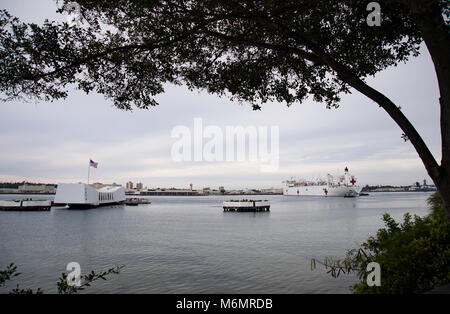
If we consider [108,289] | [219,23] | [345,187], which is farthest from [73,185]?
[345,187]

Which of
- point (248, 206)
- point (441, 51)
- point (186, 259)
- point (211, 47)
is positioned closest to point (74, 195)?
point (248, 206)

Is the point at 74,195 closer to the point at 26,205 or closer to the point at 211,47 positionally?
the point at 26,205

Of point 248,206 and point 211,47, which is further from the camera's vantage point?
point 248,206

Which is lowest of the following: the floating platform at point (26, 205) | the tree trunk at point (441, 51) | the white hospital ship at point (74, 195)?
the floating platform at point (26, 205)

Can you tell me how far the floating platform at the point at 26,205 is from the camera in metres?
75.6

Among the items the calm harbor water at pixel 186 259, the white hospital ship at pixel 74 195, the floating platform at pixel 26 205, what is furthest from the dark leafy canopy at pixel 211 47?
the floating platform at pixel 26 205

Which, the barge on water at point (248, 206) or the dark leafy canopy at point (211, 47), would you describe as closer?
the dark leafy canopy at point (211, 47)

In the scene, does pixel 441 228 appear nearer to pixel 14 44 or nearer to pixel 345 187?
pixel 14 44

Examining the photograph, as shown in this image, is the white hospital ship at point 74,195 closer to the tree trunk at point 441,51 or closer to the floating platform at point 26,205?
the floating platform at point 26,205

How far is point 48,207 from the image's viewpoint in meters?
77.7

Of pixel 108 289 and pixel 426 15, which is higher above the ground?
pixel 426 15

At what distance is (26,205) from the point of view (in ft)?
249

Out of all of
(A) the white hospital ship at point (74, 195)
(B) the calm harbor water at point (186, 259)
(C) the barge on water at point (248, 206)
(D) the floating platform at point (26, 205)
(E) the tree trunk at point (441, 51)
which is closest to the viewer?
(E) the tree trunk at point (441, 51)

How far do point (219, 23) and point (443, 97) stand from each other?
20.9ft
